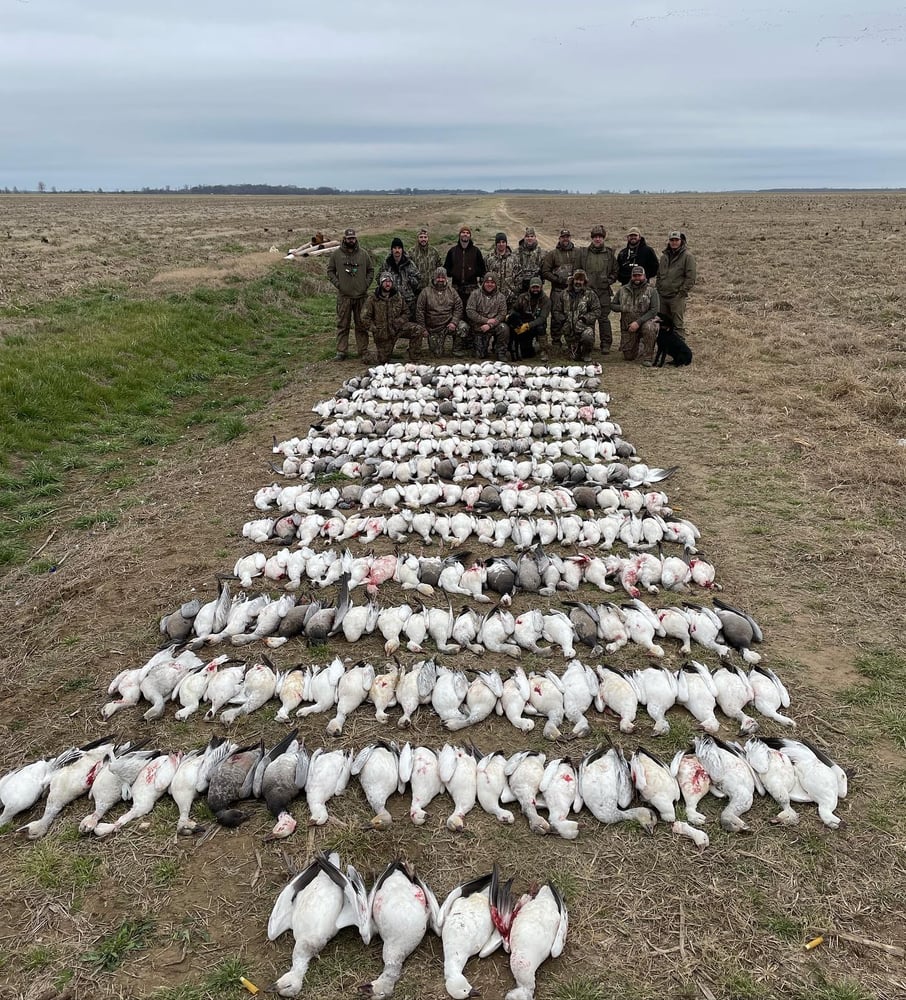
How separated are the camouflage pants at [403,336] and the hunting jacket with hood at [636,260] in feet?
A: 13.3

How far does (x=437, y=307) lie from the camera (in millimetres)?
12578

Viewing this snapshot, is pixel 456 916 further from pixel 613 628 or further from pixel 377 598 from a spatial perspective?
pixel 377 598

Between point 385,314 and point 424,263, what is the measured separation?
1624 millimetres

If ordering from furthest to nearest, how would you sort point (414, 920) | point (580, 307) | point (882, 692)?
1. point (580, 307)
2. point (882, 692)
3. point (414, 920)

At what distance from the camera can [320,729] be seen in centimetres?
447

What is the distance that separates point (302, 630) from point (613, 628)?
2.56 m

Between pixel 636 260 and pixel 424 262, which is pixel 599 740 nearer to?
pixel 636 260

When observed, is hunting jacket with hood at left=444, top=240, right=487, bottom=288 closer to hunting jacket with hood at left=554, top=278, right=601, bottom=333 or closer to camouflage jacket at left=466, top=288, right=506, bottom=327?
camouflage jacket at left=466, top=288, right=506, bottom=327

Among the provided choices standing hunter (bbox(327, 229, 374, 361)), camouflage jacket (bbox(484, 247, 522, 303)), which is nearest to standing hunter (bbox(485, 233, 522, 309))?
camouflage jacket (bbox(484, 247, 522, 303))

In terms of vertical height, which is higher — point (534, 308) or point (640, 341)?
point (534, 308)

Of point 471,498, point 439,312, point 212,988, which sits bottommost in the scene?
point 212,988

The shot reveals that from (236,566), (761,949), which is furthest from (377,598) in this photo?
(761,949)

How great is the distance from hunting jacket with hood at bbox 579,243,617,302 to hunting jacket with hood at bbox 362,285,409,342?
365cm

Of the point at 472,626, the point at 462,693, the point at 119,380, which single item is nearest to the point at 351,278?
the point at 119,380
